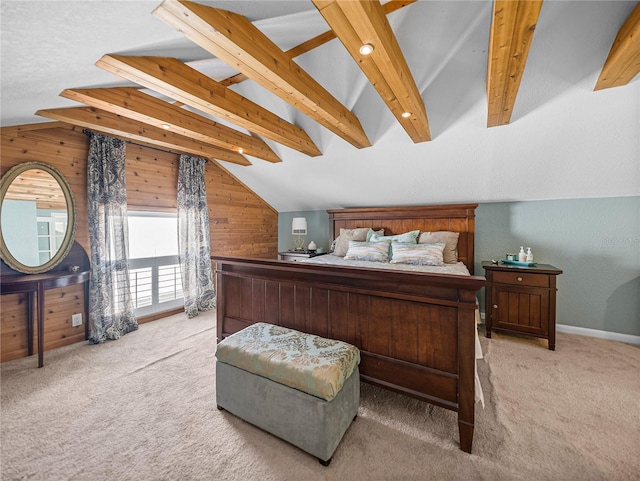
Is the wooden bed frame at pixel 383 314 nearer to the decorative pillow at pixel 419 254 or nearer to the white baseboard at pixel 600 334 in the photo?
the decorative pillow at pixel 419 254

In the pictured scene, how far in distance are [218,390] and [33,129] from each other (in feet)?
10.1

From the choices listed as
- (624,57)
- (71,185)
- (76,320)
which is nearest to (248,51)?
(624,57)

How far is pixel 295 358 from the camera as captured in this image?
154cm

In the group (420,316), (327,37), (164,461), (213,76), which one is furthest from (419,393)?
(213,76)

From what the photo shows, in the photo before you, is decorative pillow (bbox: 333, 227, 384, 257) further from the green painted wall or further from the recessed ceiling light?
the recessed ceiling light

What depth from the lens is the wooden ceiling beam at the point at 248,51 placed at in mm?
1125

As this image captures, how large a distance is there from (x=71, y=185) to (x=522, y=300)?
5111 millimetres

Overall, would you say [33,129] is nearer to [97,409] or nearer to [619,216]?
[97,409]

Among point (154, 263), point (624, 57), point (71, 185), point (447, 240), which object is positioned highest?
point (624, 57)

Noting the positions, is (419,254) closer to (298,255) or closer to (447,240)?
(447,240)

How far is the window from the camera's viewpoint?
3.42 m

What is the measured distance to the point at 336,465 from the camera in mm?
1386

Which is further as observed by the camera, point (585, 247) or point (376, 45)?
point (585, 247)

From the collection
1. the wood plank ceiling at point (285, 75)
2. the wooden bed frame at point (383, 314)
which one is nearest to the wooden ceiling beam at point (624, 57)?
the wood plank ceiling at point (285, 75)
